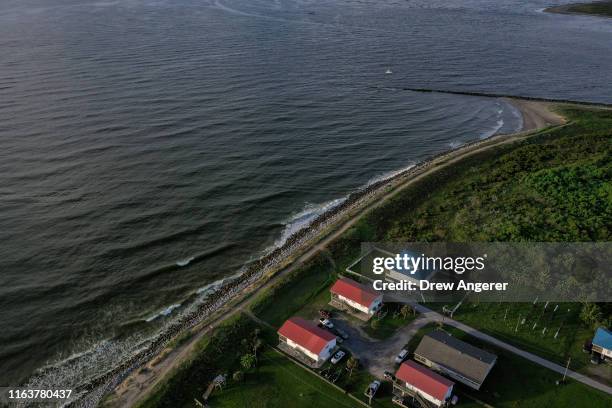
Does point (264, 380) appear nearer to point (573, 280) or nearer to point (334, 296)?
point (334, 296)

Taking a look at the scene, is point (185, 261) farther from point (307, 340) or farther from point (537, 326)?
point (537, 326)

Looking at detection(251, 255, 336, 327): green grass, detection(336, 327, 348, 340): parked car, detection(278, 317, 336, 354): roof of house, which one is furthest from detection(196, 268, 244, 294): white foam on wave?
detection(336, 327, 348, 340): parked car

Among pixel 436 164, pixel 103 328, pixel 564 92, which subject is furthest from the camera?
pixel 564 92

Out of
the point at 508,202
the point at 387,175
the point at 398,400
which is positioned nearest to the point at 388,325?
the point at 398,400

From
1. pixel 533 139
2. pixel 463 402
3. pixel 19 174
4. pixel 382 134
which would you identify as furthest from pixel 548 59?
pixel 19 174

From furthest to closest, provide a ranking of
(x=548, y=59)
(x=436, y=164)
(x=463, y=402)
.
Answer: (x=548, y=59)
(x=436, y=164)
(x=463, y=402)

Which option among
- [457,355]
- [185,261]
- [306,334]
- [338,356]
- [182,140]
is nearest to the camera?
[457,355]
